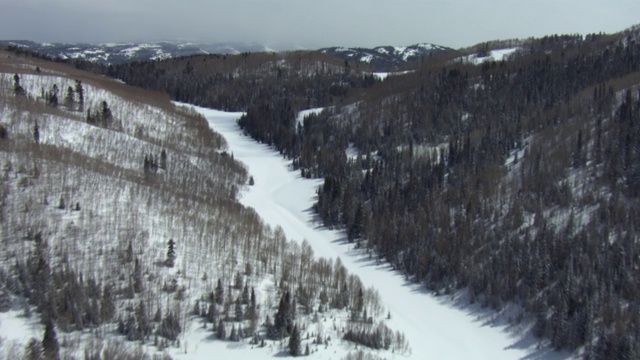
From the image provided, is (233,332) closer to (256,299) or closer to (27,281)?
(256,299)

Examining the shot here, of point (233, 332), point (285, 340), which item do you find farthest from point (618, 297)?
point (233, 332)

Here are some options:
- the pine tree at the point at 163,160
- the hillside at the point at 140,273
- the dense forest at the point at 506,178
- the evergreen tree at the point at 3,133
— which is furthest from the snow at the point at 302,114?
the evergreen tree at the point at 3,133

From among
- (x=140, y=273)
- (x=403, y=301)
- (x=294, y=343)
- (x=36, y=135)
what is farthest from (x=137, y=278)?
(x=36, y=135)

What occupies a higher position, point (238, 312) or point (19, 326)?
point (19, 326)

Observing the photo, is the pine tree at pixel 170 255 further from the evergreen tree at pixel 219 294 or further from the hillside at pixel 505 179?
the hillside at pixel 505 179

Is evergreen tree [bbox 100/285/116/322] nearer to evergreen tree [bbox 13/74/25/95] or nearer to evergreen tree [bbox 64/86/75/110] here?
evergreen tree [bbox 13/74/25/95]

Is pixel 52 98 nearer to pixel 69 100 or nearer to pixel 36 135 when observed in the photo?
pixel 69 100
